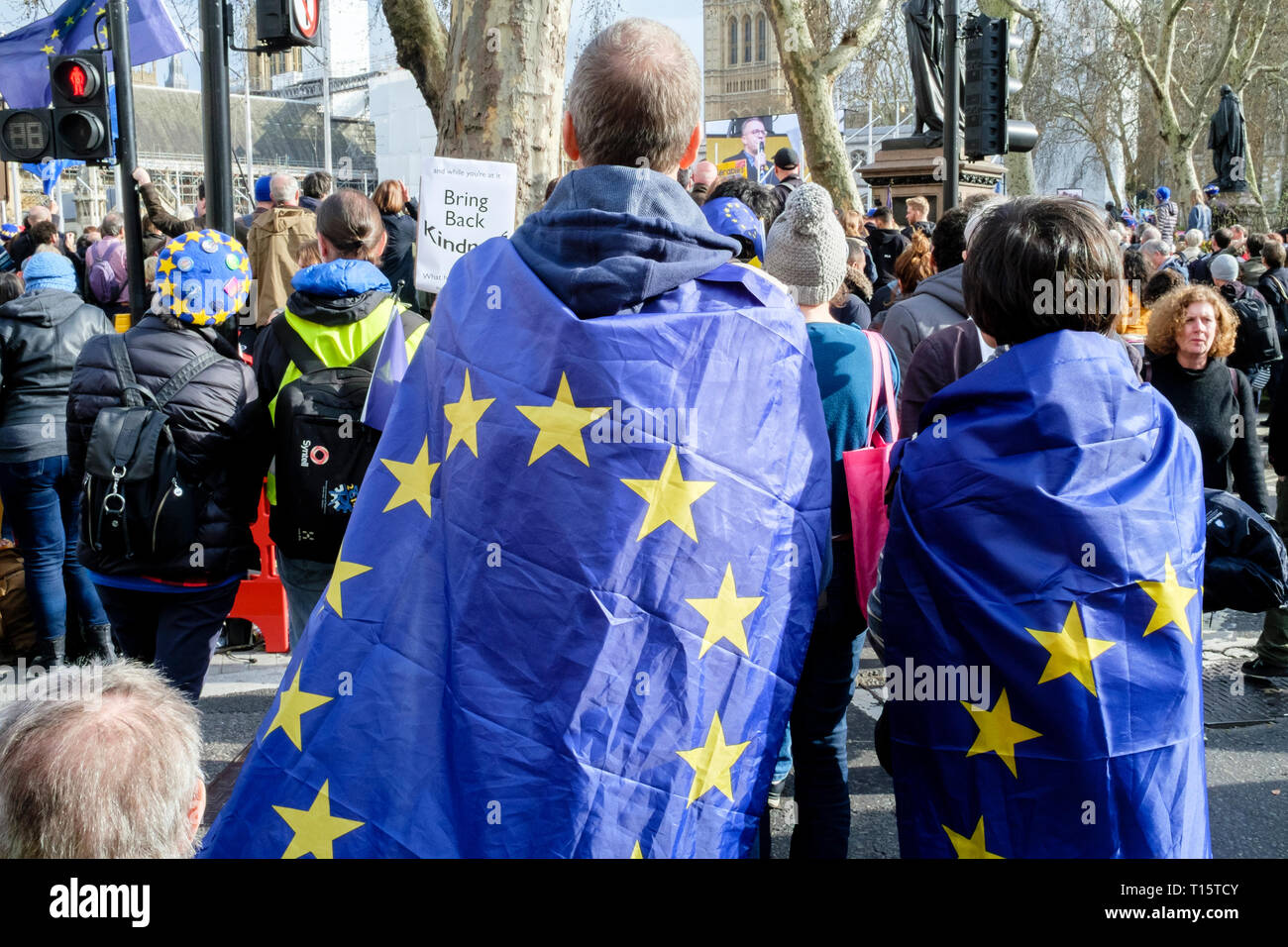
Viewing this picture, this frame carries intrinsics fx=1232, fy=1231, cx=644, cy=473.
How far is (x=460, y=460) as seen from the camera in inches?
90.8

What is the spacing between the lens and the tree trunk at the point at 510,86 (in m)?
6.41

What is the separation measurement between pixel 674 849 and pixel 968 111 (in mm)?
8481

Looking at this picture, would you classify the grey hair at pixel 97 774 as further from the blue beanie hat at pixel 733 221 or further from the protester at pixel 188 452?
the blue beanie hat at pixel 733 221

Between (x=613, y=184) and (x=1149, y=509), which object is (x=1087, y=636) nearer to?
(x=1149, y=509)

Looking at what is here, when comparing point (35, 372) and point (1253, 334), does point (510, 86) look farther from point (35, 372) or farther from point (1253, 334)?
point (1253, 334)

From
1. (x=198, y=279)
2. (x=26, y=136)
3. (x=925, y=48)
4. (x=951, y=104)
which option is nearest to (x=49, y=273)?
(x=26, y=136)

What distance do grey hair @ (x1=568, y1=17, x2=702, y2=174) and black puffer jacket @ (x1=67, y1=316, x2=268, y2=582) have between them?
1809mm

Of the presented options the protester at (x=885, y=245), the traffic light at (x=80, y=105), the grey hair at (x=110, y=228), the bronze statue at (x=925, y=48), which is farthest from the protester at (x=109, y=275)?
the bronze statue at (x=925, y=48)

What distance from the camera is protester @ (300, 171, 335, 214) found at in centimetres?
972

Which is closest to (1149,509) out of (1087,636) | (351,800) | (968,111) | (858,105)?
(1087,636)

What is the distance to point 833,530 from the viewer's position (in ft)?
10.5

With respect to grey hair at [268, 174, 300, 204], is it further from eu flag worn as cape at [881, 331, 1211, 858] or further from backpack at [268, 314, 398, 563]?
eu flag worn as cape at [881, 331, 1211, 858]

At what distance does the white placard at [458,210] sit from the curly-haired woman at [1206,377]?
2897 millimetres

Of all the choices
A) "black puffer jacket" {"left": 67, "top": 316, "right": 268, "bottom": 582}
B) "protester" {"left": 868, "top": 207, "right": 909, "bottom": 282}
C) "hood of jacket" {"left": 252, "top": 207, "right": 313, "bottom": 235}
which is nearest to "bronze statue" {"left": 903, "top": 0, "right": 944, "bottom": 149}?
"protester" {"left": 868, "top": 207, "right": 909, "bottom": 282}
